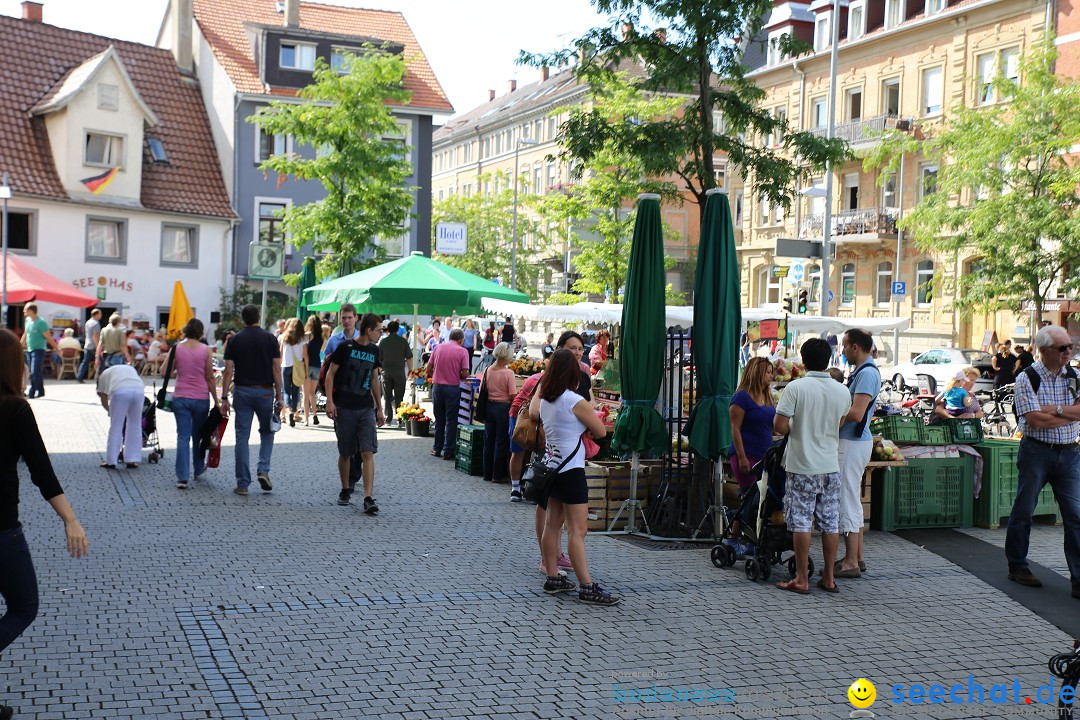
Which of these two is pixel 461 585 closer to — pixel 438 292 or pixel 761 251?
pixel 438 292

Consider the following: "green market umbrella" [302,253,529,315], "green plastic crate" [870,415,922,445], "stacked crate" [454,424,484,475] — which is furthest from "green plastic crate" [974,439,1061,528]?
"green market umbrella" [302,253,529,315]

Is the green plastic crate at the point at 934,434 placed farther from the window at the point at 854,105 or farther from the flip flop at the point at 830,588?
the window at the point at 854,105

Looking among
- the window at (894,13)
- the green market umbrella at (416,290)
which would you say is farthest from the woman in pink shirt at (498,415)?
the window at (894,13)

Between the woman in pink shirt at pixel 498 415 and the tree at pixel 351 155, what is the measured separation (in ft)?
51.8

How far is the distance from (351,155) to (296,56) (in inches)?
701

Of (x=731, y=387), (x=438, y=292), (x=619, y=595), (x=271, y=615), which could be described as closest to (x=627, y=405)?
(x=731, y=387)

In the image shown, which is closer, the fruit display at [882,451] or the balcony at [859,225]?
the fruit display at [882,451]

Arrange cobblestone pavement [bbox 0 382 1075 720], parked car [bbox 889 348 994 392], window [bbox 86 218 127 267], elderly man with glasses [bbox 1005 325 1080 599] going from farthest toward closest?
window [bbox 86 218 127 267], parked car [bbox 889 348 994 392], elderly man with glasses [bbox 1005 325 1080 599], cobblestone pavement [bbox 0 382 1075 720]

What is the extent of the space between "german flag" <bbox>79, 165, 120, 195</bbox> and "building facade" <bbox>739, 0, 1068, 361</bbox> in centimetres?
2354

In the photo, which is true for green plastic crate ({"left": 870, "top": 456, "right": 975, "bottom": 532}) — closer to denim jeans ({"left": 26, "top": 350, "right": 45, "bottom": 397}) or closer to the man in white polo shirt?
the man in white polo shirt

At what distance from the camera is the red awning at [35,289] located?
27.9 meters

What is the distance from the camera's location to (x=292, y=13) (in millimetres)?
47938

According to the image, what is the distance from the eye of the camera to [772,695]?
19.6ft

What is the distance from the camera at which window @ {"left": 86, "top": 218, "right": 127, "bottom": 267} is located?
38.3 metres
